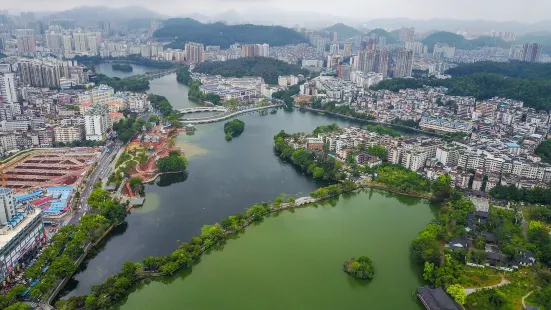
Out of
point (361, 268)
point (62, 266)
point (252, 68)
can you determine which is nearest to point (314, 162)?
point (361, 268)

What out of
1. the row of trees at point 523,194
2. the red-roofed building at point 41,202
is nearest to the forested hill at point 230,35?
the red-roofed building at point 41,202

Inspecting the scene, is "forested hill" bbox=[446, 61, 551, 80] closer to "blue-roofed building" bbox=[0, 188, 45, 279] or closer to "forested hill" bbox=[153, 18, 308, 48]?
"forested hill" bbox=[153, 18, 308, 48]

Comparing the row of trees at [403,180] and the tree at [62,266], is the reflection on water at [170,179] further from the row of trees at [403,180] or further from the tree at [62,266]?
the row of trees at [403,180]

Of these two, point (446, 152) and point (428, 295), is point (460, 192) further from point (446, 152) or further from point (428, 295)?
point (428, 295)

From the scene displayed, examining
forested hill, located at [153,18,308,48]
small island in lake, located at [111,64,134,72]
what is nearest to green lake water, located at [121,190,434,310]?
small island in lake, located at [111,64,134,72]

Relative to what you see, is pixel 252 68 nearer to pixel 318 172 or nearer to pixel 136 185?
pixel 318 172

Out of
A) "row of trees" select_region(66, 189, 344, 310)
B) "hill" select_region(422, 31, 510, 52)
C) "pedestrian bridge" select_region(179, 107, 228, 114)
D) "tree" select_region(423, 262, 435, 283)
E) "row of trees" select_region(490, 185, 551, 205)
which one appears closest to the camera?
"row of trees" select_region(66, 189, 344, 310)
